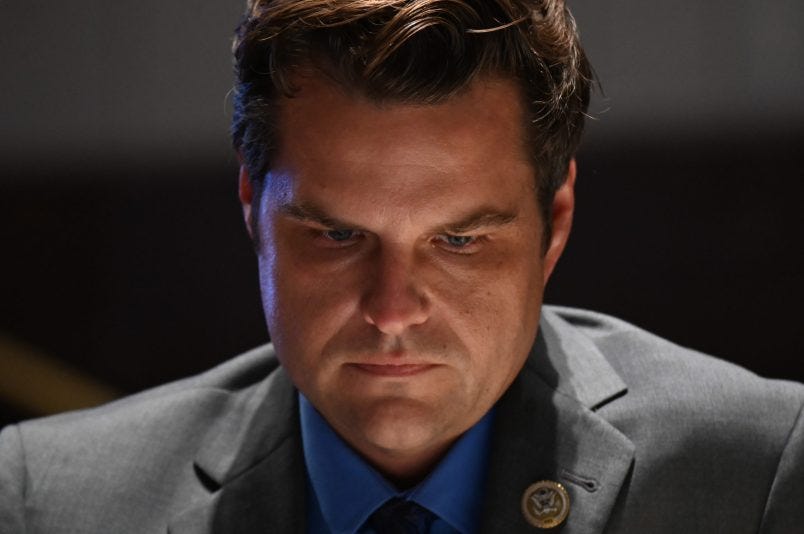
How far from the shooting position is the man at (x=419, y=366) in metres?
1.23

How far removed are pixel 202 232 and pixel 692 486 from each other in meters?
0.65

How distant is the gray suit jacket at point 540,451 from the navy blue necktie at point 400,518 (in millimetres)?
73

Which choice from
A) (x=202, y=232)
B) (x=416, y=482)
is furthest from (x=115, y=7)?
(x=416, y=482)

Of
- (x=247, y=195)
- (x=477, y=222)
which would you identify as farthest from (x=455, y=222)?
(x=247, y=195)

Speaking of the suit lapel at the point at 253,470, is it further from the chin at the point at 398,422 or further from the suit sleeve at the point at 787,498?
the suit sleeve at the point at 787,498

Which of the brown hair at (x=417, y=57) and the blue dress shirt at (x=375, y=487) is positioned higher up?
the brown hair at (x=417, y=57)

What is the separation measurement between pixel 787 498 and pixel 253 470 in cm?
54

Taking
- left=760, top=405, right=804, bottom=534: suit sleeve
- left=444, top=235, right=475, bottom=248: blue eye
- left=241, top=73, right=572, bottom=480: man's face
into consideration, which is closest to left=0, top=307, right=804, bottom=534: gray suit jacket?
left=760, top=405, right=804, bottom=534: suit sleeve

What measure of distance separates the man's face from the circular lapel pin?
0.10 m

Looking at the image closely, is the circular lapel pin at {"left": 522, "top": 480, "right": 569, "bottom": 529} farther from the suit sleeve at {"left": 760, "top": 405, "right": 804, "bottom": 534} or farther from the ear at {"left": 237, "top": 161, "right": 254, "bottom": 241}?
the ear at {"left": 237, "top": 161, "right": 254, "bottom": 241}

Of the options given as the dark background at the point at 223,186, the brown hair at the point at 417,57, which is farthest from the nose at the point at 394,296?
the dark background at the point at 223,186

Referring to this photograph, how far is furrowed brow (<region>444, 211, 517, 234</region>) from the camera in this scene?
1.24 metres

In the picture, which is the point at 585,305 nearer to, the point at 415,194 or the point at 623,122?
the point at 623,122

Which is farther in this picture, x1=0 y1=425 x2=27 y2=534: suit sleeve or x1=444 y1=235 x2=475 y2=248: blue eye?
x1=0 y1=425 x2=27 y2=534: suit sleeve
